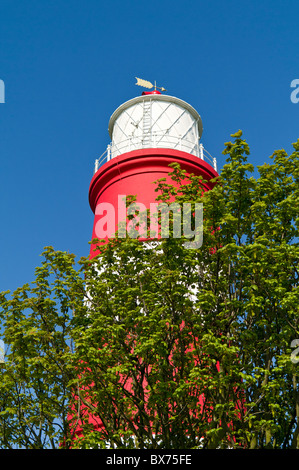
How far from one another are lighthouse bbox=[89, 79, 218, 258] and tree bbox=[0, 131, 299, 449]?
5.21 m

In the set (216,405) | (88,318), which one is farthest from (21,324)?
(216,405)

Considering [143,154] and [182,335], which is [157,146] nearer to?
[143,154]

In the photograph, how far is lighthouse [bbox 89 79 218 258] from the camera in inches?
719

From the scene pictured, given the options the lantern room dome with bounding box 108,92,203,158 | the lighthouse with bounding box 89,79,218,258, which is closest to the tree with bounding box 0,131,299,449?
the lighthouse with bounding box 89,79,218,258

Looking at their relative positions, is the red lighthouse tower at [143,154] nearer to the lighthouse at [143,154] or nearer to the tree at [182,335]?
the lighthouse at [143,154]

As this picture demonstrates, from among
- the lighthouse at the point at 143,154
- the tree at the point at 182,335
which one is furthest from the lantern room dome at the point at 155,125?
the tree at the point at 182,335

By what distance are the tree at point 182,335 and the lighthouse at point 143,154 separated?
17.1 feet

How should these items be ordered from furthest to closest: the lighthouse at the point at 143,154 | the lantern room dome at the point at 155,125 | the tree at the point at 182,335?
the lantern room dome at the point at 155,125 → the lighthouse at the point at 143,154 → the tree at the point at 182,335

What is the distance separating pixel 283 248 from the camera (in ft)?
34.4

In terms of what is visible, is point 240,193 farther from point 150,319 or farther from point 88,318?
point 88,318

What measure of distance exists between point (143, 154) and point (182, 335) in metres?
8.91

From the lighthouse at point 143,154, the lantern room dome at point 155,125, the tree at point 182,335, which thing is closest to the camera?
the tree at point 182,335

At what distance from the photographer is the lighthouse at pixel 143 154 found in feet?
59.9

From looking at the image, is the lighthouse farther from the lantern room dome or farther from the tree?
the tree
